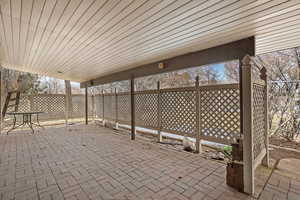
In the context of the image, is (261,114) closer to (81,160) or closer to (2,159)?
(81,160)

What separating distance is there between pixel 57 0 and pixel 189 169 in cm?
311

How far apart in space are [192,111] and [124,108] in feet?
9.78

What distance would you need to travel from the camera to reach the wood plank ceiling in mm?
1757

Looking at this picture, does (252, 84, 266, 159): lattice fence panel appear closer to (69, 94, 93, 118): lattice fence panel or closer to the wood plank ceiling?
the wood plank ceiling

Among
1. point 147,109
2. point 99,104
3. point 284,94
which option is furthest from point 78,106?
point 284,94

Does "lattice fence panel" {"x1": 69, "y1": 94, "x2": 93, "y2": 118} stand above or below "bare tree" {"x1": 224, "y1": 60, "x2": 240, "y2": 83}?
below

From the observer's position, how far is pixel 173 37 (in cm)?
251

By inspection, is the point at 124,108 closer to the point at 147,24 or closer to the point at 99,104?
the point at 99,104

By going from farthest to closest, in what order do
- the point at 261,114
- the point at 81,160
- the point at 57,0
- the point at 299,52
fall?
the point at 299,52 < the point at 81,160 < the point at 261,114 < the point at 57,0

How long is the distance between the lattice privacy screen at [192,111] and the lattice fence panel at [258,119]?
1.21ft

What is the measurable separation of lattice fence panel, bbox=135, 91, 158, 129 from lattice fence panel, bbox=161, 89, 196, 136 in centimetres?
30

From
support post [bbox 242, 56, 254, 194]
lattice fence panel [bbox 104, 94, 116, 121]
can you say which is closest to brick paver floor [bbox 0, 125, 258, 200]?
support post [bbox 242, 56, 254, 194]

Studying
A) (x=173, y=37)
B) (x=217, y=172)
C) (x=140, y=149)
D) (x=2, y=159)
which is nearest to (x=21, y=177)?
(x=2, y=159)

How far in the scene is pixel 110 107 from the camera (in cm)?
647
